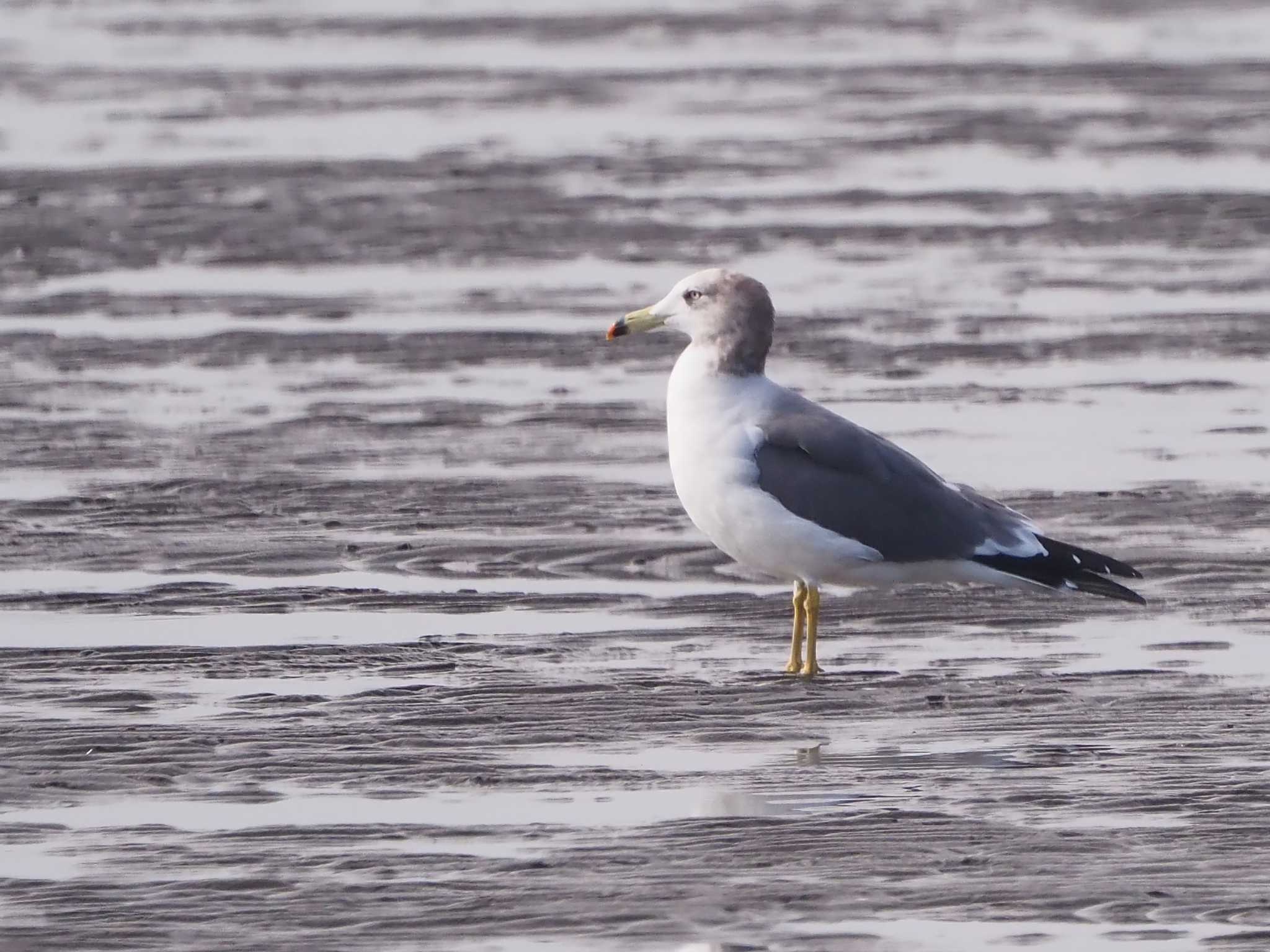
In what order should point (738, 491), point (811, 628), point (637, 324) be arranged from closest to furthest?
point (811, 628), point (738, 491), point (637, 324)

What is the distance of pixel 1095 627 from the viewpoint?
8.29 meters

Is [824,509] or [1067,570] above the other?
[824,509]

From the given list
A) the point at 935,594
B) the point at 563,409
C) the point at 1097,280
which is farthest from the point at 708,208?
the point at 935,594

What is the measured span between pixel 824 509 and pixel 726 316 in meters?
0.73

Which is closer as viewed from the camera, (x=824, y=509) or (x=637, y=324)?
Answer: (x=824, y=509)

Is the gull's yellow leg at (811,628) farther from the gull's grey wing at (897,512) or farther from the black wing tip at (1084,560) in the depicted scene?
the black wing tip at (1084,560)

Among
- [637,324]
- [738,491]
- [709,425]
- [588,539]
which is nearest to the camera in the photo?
[738,491]

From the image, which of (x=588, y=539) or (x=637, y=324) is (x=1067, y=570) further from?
(x=588, y=539)

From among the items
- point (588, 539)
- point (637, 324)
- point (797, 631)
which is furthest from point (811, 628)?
point (588, 539)

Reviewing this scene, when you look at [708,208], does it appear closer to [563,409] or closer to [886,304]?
[886,304]

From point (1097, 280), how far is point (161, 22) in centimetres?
1634

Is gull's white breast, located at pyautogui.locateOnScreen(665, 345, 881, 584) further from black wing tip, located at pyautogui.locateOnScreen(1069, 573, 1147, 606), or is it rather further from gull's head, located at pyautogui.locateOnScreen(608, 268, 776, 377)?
black wing tip, located at pyautogui.locateOnScreen(1069, 573, 1147, 606)

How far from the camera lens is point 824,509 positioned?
26.4 feet

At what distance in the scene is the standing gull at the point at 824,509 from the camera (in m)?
8.00
